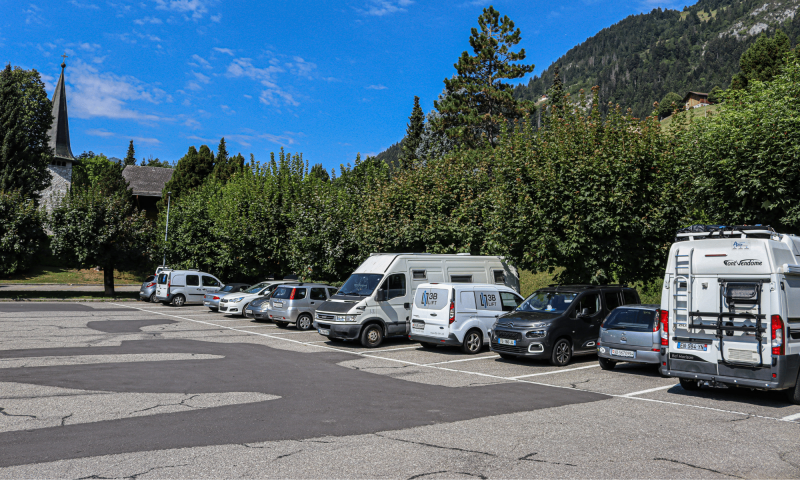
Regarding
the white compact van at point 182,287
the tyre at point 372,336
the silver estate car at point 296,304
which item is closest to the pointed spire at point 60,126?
the white compact van at point 182,287

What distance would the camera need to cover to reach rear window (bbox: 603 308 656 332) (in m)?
12.4

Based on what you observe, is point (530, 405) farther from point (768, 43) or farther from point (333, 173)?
point (768, 43)

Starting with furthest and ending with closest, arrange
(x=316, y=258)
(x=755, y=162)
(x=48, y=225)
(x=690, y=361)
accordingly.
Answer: (x=48, y=225) < (x=316, y=258) < (x=755, y=162) < (x=690, y=361)

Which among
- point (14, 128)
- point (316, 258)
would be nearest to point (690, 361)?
point (316, 258)

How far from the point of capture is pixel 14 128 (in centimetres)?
5116

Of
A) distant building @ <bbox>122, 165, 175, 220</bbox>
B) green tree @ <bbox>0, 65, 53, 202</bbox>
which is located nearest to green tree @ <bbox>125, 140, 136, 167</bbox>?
distant building @ <bbox>122, 165, 175, 220</bbox>

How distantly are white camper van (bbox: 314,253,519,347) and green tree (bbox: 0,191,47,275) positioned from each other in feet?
86.5

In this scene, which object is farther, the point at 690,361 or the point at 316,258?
the point at 316,258

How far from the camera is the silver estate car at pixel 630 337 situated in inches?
473

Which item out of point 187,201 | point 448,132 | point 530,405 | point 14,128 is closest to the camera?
point 530,405

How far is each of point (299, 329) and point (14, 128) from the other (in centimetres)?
4714

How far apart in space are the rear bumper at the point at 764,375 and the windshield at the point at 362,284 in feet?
31.0

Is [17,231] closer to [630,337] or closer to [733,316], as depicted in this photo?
[630,337]

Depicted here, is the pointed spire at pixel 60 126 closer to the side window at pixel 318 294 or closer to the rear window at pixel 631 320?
the side window at pixel 318 294
